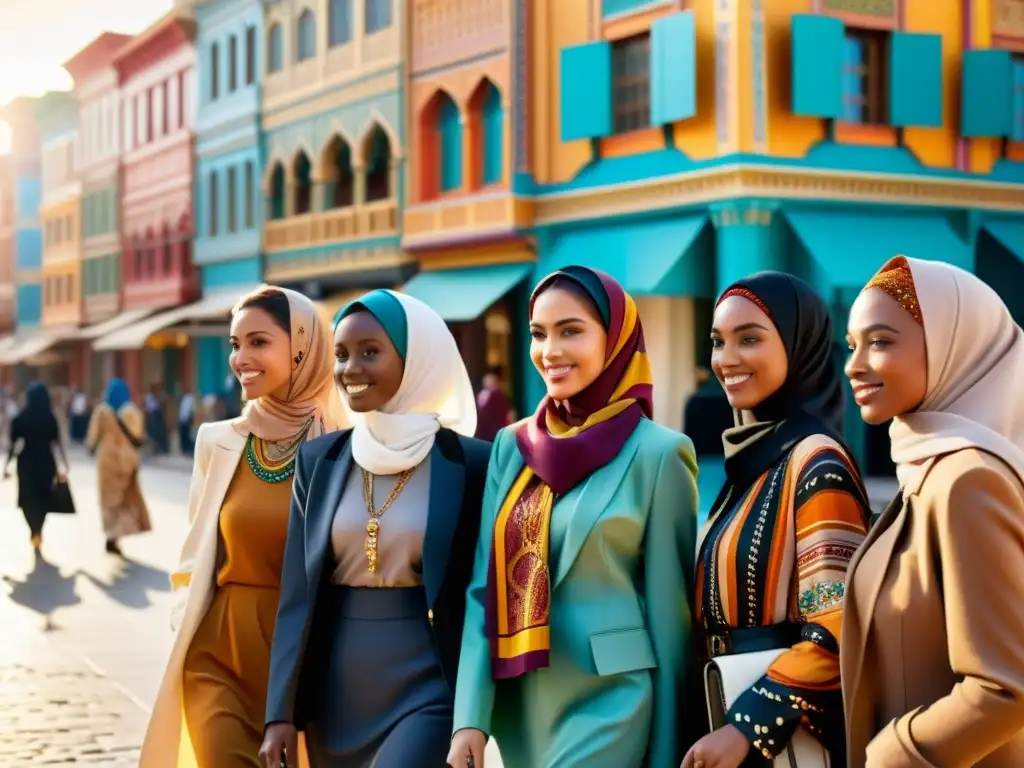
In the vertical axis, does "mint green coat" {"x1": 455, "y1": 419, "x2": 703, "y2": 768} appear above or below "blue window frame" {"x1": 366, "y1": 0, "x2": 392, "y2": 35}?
below

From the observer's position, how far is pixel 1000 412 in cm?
275

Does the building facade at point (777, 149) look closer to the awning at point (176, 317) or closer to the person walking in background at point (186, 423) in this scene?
the awning at point (176, 317)

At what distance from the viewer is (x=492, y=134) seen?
24.2m

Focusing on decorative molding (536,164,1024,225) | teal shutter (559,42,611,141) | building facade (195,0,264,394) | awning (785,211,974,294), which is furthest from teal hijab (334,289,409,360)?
building facade (195,0,264,394)

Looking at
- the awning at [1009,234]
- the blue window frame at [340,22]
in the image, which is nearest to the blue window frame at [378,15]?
the blue window frame at [340,22]

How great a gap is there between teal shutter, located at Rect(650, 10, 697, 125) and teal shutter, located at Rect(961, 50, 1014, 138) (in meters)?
4.20

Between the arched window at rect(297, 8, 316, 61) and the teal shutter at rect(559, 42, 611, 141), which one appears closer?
the teal shutter at rect(559, 42, 611, 141)

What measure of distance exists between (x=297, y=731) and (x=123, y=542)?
40.2 feet

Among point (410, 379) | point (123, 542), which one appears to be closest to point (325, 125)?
point (123, 542)

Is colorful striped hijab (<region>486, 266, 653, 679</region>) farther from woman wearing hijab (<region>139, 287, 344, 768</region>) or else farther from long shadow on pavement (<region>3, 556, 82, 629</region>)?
long shadow on pavement (<region>3, 556, 82, 629</region>)

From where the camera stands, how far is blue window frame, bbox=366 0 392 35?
88.9ft

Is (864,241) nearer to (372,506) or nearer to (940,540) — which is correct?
(372,506)

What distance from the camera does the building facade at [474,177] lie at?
23.2 meters

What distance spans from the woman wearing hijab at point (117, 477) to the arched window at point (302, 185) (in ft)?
53.6
